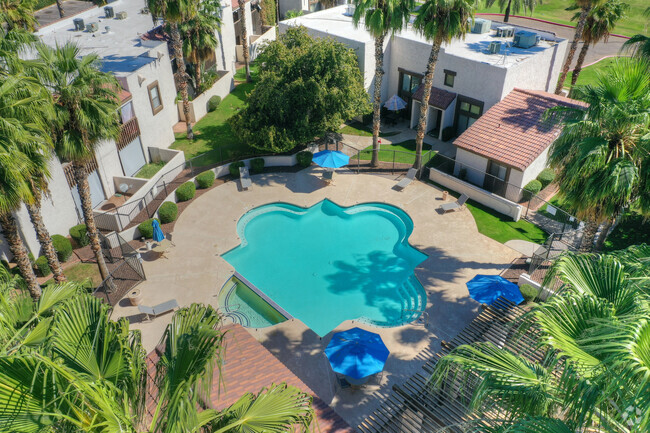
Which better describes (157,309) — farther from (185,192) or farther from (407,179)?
(407,179)

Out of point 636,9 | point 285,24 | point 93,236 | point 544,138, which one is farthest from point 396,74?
point 636,9

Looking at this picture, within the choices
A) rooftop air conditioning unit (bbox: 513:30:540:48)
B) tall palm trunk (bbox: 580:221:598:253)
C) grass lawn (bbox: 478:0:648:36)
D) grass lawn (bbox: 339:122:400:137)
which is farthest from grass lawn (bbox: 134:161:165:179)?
grass lawn (bbox: 478:0:648:36)

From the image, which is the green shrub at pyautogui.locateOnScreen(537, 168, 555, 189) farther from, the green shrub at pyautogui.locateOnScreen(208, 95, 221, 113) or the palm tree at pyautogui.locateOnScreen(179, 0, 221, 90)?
the palm tree at pyautogui.locateOnScreen(179, 0, 221, 90)

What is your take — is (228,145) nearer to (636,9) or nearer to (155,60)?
(155,60)

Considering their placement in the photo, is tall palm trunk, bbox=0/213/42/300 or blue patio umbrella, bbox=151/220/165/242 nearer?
tall palm trunk, bbox=0/213/42/300

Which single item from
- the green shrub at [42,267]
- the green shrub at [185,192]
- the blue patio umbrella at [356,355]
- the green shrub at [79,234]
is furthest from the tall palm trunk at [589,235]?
the green shrub at [42,267]
